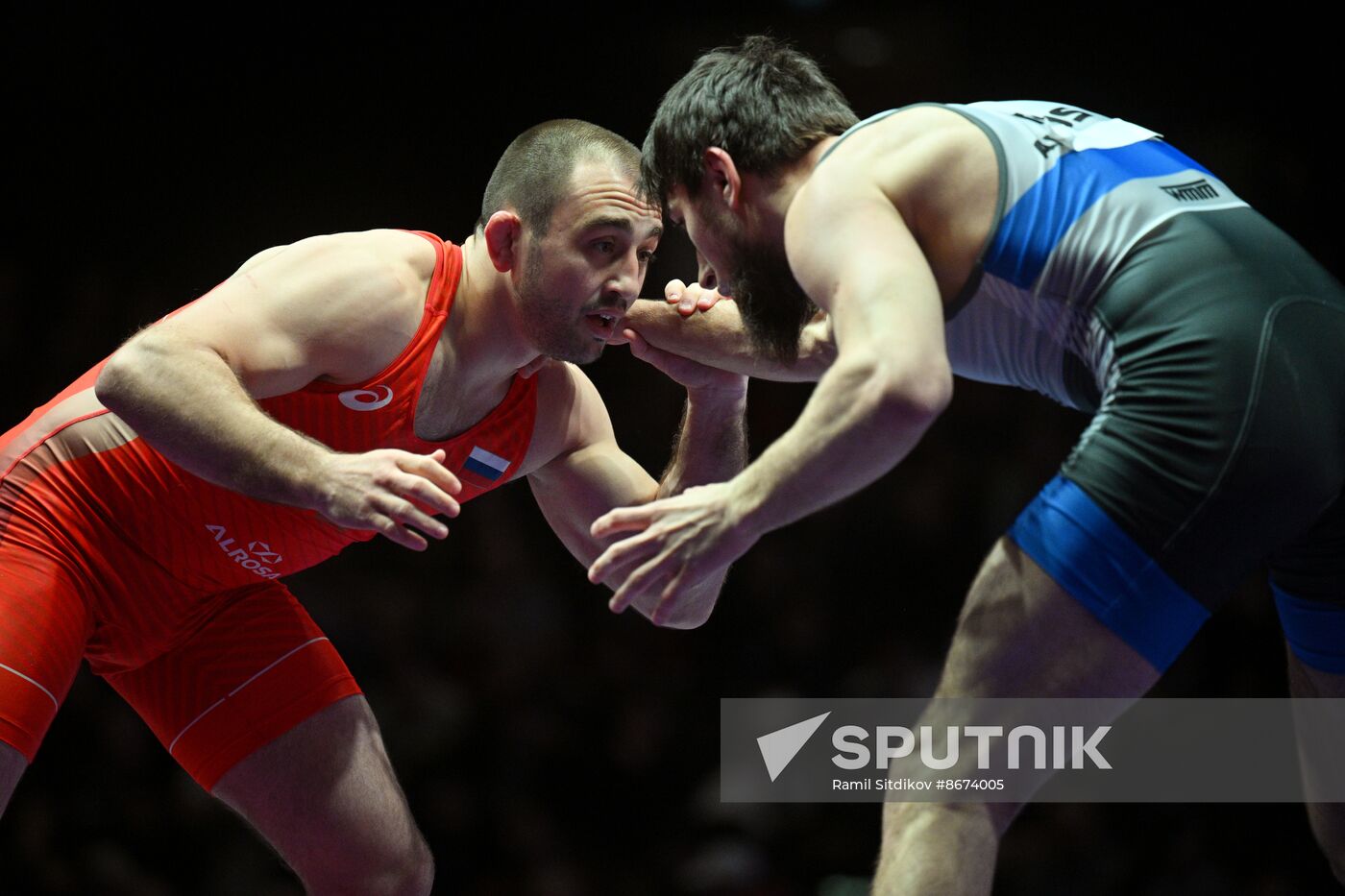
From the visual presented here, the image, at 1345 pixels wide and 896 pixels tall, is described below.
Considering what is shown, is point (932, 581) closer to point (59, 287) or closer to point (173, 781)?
point (173, 781)

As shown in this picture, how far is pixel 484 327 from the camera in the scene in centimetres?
316

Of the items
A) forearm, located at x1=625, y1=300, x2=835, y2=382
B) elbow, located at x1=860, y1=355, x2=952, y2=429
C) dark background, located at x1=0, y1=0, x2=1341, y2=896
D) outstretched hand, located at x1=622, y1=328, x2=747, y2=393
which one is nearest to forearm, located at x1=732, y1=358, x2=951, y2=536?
elbow, located at x1=860, y1=355, x2=952, y2=429

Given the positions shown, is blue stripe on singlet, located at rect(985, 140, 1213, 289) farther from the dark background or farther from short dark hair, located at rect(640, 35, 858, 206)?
the dark background

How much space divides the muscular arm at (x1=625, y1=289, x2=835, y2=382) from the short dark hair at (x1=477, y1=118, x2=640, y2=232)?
12.6 inches

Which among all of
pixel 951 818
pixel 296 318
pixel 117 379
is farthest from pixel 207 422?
pixel 951 818

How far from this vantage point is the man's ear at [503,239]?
10.5 feet

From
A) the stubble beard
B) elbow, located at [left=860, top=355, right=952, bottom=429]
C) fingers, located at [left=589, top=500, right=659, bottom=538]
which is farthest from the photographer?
the stubble beard

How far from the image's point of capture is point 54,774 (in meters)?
5.63

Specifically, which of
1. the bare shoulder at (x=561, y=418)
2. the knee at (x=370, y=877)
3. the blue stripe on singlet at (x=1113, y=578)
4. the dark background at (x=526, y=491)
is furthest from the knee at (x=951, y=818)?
the dark background at (x=526, y=491)

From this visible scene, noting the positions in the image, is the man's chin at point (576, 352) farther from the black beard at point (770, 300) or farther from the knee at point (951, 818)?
the knee at point (951, 818)

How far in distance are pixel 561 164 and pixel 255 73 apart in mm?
3691

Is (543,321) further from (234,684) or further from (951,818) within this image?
(951,818)

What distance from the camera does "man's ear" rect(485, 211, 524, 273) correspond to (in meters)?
3.21

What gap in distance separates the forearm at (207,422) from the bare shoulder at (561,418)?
88cm
